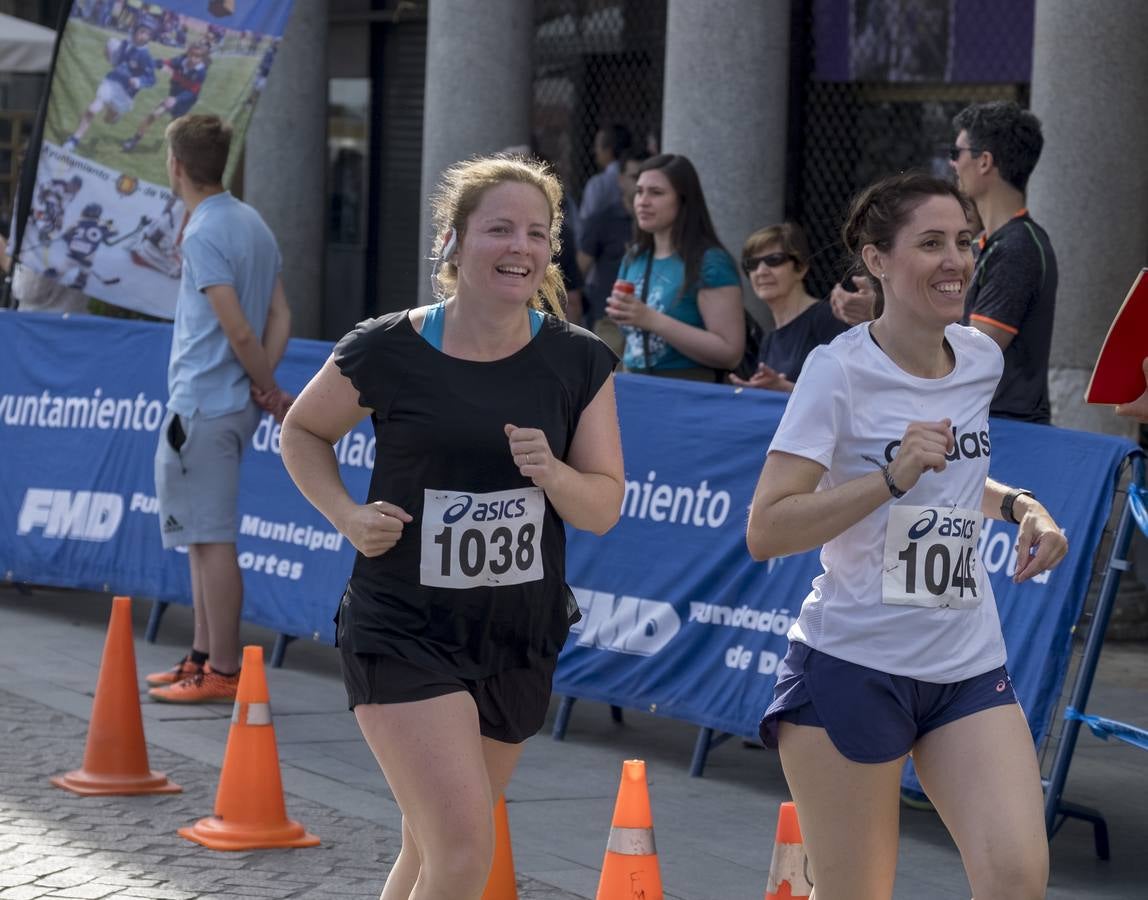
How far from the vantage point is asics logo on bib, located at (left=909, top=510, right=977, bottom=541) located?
397 centimetres

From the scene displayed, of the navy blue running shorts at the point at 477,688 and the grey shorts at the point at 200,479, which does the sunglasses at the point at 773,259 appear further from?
the navy blue running shorts at the point at 477,688

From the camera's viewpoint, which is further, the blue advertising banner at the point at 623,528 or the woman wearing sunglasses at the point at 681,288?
the woman wearing sunglasses at the point at 681,288

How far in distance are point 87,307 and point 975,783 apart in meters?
7.93

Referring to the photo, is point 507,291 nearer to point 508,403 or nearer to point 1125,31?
point 508,403

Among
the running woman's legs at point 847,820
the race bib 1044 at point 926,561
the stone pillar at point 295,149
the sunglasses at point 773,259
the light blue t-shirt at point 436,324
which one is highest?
the stone pillar at point 295,149

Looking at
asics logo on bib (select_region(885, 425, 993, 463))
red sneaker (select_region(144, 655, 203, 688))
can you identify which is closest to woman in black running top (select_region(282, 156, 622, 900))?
asics logo on bib (select_region(885, 425, 993, 463))

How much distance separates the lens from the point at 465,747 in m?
3.94

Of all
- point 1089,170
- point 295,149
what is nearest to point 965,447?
point 1089,170

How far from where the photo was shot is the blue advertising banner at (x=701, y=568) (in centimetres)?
615

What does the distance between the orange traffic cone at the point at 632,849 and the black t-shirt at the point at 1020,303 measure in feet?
8.33

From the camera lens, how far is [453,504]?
4035 mm

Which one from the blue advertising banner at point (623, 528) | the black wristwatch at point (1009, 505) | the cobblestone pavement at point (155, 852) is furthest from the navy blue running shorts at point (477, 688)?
the blue advertising banner at point (623, 528)

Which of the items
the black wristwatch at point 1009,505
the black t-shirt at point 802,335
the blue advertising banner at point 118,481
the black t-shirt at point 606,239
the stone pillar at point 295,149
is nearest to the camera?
the black wristwatch at point 1009,505

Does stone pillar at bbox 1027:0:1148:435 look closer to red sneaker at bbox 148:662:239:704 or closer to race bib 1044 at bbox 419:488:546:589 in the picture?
red sneaker at bbox 148:662:239:704
